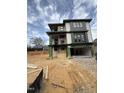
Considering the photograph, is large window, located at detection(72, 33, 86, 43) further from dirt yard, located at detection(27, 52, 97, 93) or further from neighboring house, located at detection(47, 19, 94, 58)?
dirt yard, located at detection(27, 52, 97, 93)

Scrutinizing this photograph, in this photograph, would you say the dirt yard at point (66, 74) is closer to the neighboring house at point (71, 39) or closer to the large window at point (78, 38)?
the neighboring house at point (71, 39)

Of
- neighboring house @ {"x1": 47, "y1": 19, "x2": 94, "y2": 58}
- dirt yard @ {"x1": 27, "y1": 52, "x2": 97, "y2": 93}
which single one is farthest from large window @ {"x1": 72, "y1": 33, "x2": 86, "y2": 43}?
dirt yard @ {"x1": 27, "y1": 52, "x2": 97, "y2": 93}

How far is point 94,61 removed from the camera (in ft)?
5.04

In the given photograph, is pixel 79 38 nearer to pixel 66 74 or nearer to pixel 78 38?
pixel 78 38

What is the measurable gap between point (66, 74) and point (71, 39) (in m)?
0.31

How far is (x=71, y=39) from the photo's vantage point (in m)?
1.59

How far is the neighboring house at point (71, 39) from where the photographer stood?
5.11 feet

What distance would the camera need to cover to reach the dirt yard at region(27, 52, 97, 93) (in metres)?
1.51

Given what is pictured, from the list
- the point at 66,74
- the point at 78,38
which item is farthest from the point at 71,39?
the point at 66,74

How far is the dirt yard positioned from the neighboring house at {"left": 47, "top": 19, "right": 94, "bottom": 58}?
6cm
